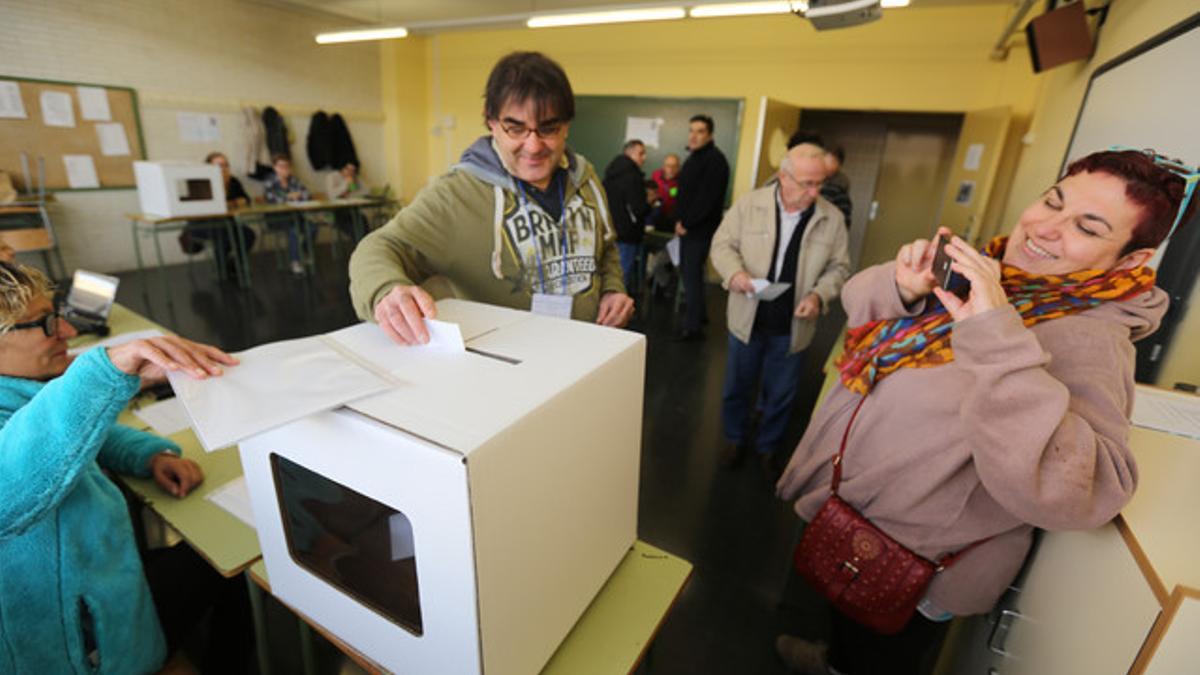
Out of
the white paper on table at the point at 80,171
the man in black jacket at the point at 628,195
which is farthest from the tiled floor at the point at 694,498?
the white paper on table at the point at 80,171

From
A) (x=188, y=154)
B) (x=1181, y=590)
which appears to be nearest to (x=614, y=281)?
(x=1181, y=590)

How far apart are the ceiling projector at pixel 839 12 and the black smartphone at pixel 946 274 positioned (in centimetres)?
211

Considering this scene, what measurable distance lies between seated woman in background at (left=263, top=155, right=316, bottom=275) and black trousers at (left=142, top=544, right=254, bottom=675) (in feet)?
16.7

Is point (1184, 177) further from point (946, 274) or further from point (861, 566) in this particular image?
point (861, 566)

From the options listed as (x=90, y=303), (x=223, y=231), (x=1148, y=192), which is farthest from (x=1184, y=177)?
(x=223, y=231)

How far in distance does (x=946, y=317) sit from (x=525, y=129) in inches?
35.1

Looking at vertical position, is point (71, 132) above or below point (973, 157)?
below

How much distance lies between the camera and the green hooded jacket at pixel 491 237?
3.63 feet

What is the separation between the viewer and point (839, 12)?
8.52ft

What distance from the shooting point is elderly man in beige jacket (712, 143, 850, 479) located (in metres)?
2.16

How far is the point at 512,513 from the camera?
0.55 m

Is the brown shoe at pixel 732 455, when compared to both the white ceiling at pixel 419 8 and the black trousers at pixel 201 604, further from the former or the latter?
the white ceiling at pixel 419 8

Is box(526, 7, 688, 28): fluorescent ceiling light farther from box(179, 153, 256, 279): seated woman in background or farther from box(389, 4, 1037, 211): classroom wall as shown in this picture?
box(179, 153, 256, 279): seated woman in background

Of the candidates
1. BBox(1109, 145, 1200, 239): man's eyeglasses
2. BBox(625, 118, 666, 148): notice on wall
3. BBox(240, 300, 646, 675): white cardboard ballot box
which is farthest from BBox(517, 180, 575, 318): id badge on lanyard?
BBox(625, 118, 666, 148): notice on wall
